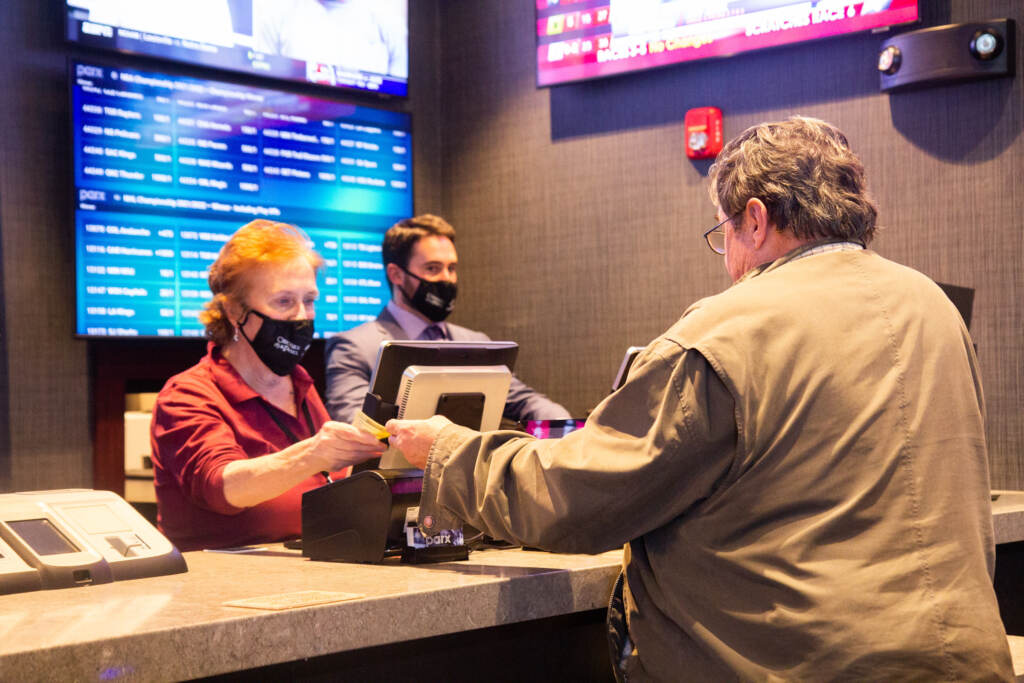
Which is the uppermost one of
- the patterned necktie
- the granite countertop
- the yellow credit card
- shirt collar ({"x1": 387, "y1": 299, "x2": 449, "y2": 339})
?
shirt collar ({"x1": 387, "y1": 299, "x2": 449, "y2": 339})

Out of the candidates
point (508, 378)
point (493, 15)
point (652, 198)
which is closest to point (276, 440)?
point (508, 378)

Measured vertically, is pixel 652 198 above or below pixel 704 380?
above

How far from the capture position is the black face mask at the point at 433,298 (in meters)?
4.23

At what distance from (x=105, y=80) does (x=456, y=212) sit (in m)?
1.65

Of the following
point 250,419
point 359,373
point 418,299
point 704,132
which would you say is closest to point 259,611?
point 250,419

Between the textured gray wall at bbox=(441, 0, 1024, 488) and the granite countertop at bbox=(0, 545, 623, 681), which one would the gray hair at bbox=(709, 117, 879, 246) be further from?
the textured gray wall at bbox=(441, 0, 1024, 488)

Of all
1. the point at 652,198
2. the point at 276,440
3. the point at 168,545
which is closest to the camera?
the point at 168,545

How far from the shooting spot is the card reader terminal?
189cm

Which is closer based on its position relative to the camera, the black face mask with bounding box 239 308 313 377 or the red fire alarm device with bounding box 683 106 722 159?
the black face mask with bounding box 239 308 313 377

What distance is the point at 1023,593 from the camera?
128 inches

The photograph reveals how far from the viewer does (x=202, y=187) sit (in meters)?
4.24

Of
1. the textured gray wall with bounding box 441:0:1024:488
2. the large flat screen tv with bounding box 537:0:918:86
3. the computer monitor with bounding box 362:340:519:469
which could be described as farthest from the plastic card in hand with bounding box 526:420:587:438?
the large flat screen tv with bounding box 537:0:918:86

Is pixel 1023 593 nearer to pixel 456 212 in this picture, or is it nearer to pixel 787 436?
pixel 787 436

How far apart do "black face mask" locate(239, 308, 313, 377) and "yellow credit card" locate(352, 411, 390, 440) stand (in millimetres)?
796
